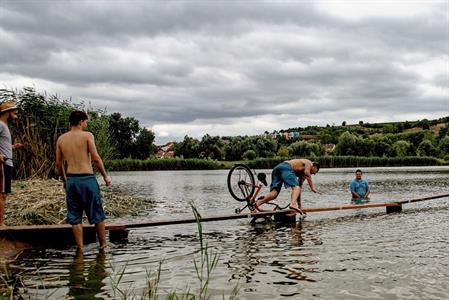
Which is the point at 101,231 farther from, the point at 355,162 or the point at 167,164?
the point at 355,162

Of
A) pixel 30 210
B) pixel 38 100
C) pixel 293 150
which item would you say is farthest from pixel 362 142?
pixel 30 210

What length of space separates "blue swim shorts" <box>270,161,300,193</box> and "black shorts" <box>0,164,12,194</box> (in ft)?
24.2

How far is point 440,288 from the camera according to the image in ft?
20.6

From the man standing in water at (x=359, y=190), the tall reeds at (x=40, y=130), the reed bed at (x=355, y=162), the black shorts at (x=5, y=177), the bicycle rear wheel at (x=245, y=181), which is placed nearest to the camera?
the black shorts at (x=5, y=177)

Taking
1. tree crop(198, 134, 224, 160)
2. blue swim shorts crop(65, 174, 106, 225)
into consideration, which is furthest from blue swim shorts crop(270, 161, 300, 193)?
tree crop(198, 134, 224, 160)

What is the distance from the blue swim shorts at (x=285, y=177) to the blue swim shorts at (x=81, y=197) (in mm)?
6353

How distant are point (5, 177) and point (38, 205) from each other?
408 centimetres

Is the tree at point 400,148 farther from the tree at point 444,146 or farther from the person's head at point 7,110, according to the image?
the person's head at point 7,110

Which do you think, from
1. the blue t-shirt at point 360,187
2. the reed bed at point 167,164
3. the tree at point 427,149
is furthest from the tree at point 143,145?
the blue t-shirt at point 360,187

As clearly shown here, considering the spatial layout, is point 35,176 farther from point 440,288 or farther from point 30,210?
point 440,288

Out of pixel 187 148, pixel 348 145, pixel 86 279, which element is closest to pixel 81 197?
pixel 86 279

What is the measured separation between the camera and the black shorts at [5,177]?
28.0 feet

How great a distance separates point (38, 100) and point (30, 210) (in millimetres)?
9324

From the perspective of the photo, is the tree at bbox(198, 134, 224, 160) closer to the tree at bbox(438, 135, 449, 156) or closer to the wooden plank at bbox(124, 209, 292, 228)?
the tree at bbox(438, 135, 449, 156)
